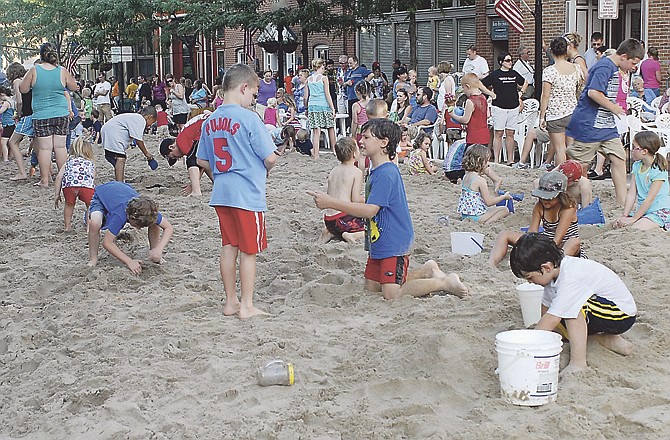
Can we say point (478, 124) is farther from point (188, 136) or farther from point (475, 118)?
point (188, 136)

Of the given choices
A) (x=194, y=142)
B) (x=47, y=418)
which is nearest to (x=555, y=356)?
(x=47, y=418)

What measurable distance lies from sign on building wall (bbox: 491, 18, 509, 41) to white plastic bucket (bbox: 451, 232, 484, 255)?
1615 centimetres

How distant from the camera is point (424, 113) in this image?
15.1 metres

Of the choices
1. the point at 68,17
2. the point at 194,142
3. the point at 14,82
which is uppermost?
the point at 68,17

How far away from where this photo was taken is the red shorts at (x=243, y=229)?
5973 mm

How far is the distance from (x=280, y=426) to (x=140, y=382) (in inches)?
38.8

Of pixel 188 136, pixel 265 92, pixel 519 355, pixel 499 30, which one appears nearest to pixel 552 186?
pixel 519 355

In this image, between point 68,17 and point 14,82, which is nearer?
point 14,82

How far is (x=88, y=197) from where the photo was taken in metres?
8.91

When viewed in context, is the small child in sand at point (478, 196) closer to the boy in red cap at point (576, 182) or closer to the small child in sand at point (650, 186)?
the boy in red cap at point (576, 182)

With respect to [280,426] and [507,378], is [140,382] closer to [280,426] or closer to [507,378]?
[280,426]

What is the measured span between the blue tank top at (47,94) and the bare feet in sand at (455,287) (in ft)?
22.9

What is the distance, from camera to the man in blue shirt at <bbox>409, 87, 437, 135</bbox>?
15.1 m

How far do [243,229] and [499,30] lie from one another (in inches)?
723
